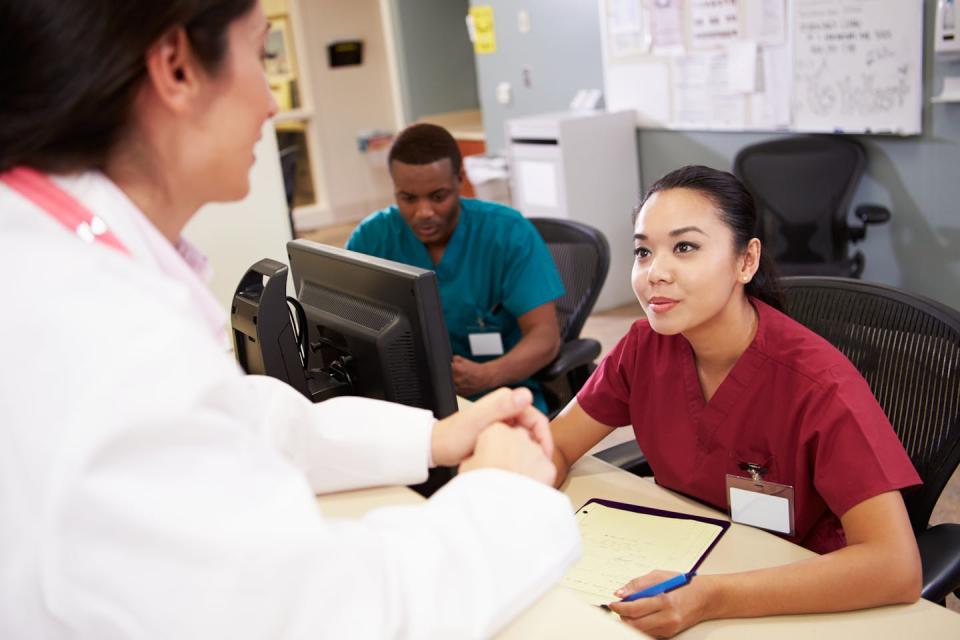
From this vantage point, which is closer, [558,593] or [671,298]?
[558,593]

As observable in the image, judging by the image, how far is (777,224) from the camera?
3.51 metres

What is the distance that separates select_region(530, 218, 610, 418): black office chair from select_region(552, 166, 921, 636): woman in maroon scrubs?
61 centimetres

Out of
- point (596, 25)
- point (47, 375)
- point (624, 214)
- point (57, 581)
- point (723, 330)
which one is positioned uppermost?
point (596, 25)

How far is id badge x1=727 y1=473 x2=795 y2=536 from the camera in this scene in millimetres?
1283

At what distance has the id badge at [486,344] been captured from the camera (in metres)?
2.16

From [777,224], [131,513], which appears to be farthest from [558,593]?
[777,224]

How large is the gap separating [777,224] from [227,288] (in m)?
2.14

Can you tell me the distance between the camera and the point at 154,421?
53 centimetres

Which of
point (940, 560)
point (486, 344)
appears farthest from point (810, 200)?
point (940, 560)

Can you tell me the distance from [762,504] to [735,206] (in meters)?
0.48

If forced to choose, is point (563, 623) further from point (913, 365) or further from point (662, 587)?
point (913, 365)

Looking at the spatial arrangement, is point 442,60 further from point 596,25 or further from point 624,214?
point 624,214

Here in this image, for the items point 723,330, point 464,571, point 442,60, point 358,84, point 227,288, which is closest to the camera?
point 464,571

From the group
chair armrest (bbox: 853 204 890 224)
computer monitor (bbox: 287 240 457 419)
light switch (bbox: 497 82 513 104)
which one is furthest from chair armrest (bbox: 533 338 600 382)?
light switch (bbox: 497 82 513 104)
